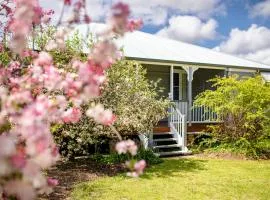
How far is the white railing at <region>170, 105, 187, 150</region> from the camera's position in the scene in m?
17.2

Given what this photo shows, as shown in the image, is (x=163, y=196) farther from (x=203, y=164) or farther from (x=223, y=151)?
(x=223, y=151)

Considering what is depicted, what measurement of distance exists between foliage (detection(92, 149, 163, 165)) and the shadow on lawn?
1.13ft

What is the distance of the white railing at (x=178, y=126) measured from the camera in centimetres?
1725

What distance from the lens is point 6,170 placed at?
2318 millimetres

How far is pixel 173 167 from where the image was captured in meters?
13.9

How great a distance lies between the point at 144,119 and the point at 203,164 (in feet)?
9.05

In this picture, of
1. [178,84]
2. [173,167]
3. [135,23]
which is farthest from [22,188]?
[178,84]

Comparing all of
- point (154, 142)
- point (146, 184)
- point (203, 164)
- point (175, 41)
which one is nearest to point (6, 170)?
point (146, 184)

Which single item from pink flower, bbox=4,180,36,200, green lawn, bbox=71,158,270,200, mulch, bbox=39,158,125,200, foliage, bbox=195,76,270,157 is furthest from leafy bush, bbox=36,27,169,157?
pink flower, bbox=4,180,36,200

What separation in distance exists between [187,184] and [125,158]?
336 centimetres

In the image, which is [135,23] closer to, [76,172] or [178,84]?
[76,172]

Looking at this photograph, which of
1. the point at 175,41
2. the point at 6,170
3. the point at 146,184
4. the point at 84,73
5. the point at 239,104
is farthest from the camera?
the point at 175,41

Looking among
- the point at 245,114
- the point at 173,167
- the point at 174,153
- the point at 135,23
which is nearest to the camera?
the point at 135,23

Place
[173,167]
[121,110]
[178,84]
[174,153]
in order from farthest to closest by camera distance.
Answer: [178,84]
[174,153]
[173,167]
[121,110]
